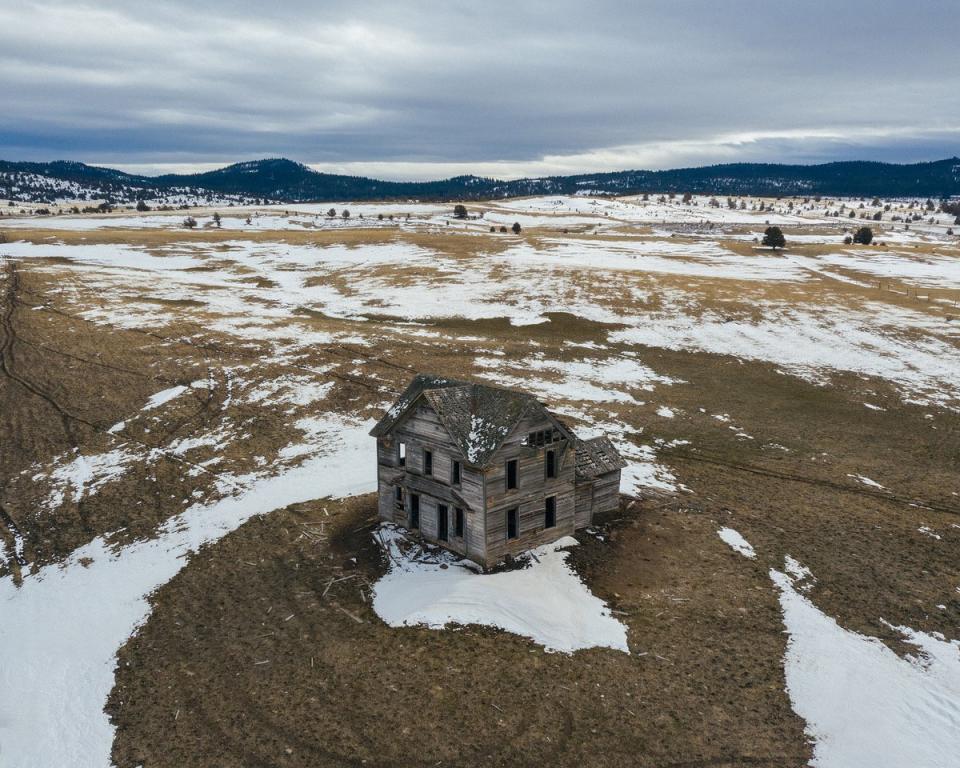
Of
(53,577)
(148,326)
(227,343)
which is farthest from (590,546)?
(148,326)

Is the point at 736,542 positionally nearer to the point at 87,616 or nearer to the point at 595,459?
the point at 595,459

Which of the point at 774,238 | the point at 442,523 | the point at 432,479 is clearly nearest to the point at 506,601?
the point at 442,523

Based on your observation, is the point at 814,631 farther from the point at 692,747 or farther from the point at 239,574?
the point at 239,574

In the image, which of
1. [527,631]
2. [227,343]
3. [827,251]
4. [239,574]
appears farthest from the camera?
[827,251]

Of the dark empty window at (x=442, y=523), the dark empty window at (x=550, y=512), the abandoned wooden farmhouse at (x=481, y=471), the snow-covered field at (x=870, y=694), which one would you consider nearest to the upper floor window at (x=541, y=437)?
the abandoned wooden farmhouse at (x=481, y=471)

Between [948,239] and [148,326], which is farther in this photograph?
[948,239]

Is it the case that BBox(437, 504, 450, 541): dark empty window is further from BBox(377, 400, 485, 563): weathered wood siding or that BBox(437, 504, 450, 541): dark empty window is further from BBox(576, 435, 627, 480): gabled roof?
BBox(576, 435, 627, 480): gabled roof

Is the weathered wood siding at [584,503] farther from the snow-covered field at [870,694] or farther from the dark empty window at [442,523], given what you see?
the snow-covered field at [870,694]

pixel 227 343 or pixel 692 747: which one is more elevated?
pixel 227 343
